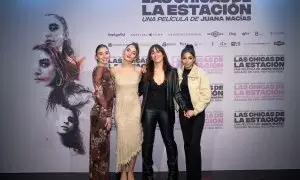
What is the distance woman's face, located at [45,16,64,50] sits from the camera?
16.3 ft

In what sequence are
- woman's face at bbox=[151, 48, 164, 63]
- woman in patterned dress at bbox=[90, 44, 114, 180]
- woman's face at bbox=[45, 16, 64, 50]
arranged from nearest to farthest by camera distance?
woman in patterned dress at bbox=[90, 44, 114, 180] → woman's face at bbox=[151, 48, 164, 63] → woman's face at bbox=[45, 16, 64, 50]

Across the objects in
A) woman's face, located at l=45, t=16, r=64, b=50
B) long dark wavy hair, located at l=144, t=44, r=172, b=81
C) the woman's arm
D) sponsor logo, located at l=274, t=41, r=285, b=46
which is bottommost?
the woman's arm

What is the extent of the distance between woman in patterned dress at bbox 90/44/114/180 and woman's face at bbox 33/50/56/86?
53.9 inches

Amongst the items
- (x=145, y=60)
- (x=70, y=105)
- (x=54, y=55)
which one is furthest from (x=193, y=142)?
(x=54, y=55)

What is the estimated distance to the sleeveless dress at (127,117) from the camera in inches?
151

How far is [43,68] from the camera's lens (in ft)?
16.4

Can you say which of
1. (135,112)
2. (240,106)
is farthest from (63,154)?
(240,106)

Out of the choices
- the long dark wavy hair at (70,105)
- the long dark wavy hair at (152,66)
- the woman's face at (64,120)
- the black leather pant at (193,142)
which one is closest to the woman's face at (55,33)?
the long dark wavy hair at (70,105)

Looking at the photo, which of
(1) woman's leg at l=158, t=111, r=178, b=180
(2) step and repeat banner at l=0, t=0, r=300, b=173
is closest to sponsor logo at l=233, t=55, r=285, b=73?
(2) step and repeat banner at l=0, t=0, r=300, b=173

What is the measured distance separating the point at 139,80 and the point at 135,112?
350 mm

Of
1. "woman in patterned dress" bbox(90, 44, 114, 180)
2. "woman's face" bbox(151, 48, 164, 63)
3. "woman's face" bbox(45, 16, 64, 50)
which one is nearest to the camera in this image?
"woman in patterned dress" bbox(90, 44, 114, 180)

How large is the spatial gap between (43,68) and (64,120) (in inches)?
30.3

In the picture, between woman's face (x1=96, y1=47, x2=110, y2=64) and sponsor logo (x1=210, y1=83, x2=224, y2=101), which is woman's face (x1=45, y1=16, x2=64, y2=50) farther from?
sponsor logo (x1=210, y1=83, x2=224, y2=101)

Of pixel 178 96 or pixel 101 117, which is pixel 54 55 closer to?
pixel 101 117
